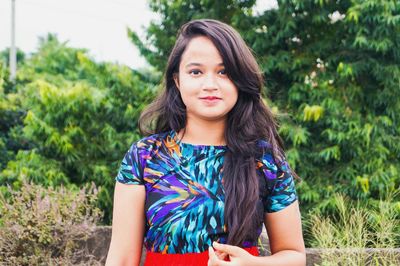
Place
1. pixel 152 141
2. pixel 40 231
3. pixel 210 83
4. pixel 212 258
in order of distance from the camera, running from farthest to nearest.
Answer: pixel 40 231
pixel 152 141
pixel 210 83
pixel 212 258

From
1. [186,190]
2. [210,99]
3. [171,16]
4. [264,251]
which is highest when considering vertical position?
[171,16]

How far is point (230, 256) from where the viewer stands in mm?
1671

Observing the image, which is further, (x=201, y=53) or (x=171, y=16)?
(x=171, y=16)

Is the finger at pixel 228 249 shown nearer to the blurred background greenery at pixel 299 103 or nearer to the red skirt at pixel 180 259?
the red skirt at pixel 180 259

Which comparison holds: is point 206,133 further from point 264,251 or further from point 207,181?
point 264,251

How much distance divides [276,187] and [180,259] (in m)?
0.36

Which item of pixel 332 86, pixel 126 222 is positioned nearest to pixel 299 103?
pixel 332 86

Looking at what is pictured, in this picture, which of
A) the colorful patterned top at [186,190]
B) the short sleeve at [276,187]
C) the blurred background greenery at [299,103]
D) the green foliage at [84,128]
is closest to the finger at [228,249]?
the colorful patterned top at [186,190]

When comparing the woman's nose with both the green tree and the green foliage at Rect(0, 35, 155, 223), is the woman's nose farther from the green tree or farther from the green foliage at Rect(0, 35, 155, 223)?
the green foliage at Rect(0, 35, 155, 223)

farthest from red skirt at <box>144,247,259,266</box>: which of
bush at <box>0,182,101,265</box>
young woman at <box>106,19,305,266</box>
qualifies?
bush at <box>0,182,101,265</box>

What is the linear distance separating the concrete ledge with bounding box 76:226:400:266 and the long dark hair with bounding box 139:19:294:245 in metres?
2.07

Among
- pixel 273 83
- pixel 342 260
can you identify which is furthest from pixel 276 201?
pixel 273 83

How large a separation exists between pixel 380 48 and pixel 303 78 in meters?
0.75

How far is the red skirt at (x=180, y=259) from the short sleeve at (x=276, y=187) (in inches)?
5.8
